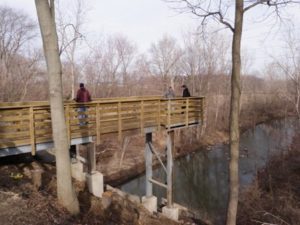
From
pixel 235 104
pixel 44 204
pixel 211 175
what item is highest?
pixel 235 104

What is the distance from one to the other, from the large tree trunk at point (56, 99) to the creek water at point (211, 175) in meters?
7.70

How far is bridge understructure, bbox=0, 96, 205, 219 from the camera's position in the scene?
→ 20.8 feet

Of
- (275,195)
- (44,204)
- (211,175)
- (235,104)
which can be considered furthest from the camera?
(211,175)

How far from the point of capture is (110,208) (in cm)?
754

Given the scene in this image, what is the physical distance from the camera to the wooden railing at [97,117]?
20.8 ft

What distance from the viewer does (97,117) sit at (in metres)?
7.97

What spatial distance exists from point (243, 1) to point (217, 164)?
14.4m

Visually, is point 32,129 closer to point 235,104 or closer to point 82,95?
point 82,95

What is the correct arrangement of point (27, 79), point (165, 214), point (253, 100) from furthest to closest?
point (253, 100), point (27, 79), point (165, 214)

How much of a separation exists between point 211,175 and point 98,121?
444 inches

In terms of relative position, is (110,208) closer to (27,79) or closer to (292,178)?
(292,178)

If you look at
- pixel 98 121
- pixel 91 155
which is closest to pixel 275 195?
pixel 91 155

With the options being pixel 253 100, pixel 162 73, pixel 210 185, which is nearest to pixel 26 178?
pixel 210 185

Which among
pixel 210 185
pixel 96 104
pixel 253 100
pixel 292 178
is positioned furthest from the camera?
pixel 253 100
